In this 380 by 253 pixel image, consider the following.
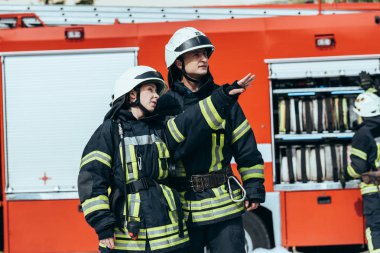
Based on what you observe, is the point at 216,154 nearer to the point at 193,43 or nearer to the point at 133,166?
the point at 133,166

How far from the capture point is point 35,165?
21.8ft

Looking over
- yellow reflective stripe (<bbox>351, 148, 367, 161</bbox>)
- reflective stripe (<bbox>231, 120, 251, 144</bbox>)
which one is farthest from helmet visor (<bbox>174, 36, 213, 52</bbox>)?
yellow reflective stripe (<bbox>351, 148, 367, 161</bbox>)

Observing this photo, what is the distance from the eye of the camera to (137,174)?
3.86 m

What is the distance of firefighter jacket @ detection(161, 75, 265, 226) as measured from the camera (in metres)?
4.12

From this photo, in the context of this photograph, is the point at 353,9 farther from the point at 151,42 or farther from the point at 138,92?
the point at 138,92

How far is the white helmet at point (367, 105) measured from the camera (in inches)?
243

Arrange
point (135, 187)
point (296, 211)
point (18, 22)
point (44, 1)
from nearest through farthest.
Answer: point (135, 187) → point (296, 211) → point (18, 22) → point (44, 1)

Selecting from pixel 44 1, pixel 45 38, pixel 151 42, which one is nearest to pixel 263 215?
Answer: pixel 151 42

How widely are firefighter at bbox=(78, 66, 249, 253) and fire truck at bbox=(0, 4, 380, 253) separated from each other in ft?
8.70

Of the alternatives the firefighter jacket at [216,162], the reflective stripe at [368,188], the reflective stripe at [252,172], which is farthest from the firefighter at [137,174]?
the reflective stripe at [368,188]

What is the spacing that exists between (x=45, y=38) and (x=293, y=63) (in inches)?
96.5

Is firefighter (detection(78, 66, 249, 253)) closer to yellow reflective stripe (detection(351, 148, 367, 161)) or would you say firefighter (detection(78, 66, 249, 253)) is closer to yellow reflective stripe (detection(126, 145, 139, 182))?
yellow reflective stripe (detection(126, 145, 139, 182))

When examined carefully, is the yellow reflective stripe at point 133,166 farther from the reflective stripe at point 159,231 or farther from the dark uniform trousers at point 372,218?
the dark uniform trousers at point 372,218

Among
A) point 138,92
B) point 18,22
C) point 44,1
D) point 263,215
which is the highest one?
point 44,1
